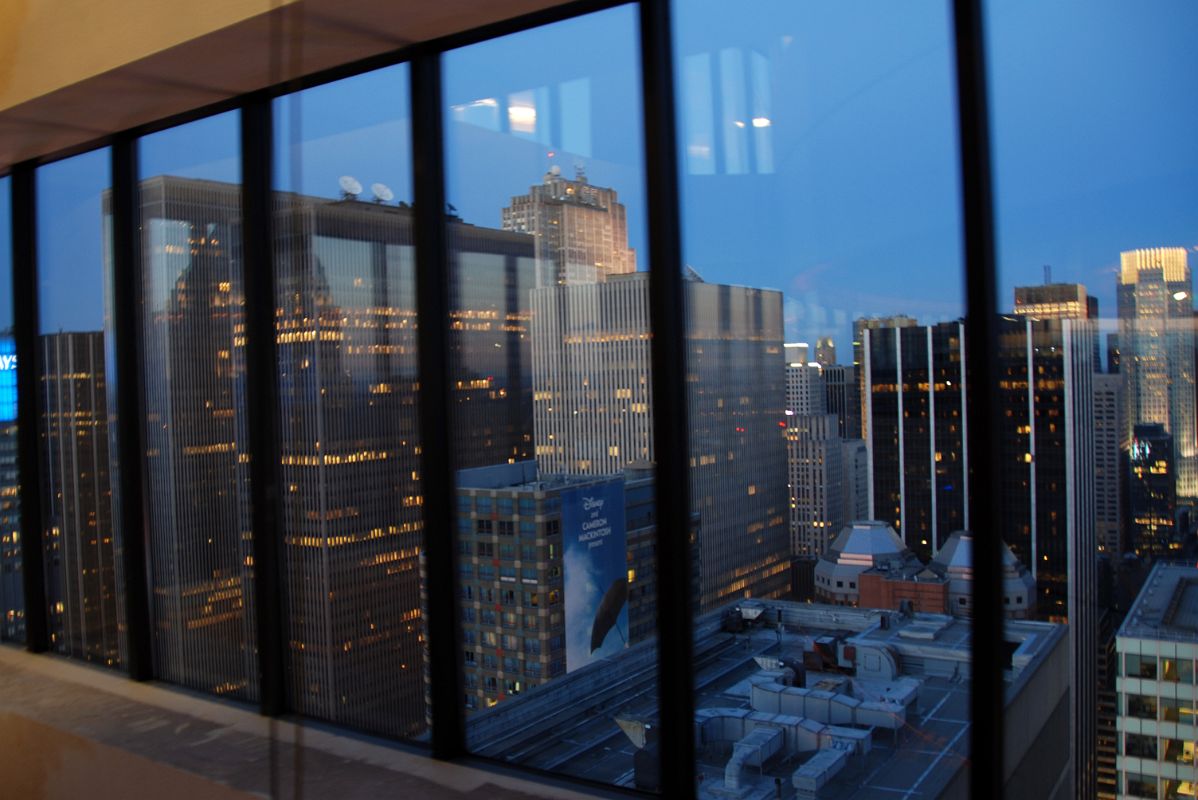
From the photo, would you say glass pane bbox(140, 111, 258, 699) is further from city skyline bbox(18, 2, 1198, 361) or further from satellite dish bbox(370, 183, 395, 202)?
city skyline bbox(18, 2, 1198, 361)

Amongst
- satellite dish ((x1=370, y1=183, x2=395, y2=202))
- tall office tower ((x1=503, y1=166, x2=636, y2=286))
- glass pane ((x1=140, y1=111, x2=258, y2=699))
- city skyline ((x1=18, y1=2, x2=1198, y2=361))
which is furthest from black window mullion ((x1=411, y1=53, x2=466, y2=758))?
glass pane ((x1=140, y1=111, x2=258, y2=699))

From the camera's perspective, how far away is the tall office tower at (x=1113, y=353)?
1802mm

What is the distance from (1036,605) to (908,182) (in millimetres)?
888

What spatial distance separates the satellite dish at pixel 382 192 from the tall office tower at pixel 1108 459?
6.52 ft

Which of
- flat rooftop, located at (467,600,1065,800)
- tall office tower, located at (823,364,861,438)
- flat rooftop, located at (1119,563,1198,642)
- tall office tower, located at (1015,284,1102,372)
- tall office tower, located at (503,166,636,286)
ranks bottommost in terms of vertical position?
flat rooftop, located at (467,600,1065,800)

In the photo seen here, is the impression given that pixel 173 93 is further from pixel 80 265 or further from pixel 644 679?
pixel 644 679

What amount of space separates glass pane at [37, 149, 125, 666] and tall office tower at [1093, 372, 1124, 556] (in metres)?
3.48

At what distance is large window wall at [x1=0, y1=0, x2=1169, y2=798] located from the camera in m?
1.90

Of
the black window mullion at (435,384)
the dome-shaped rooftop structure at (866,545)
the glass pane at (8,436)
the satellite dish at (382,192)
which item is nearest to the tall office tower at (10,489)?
the glass pane at (8,436)

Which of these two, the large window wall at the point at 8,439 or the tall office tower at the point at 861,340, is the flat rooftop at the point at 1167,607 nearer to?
the tall office tower at the point at 861,340

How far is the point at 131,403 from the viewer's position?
371cm

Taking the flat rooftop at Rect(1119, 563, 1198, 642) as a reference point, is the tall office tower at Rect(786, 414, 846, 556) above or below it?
above

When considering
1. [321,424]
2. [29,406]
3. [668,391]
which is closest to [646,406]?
[668,391]

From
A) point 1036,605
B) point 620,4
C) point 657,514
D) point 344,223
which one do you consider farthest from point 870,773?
point 344,223
